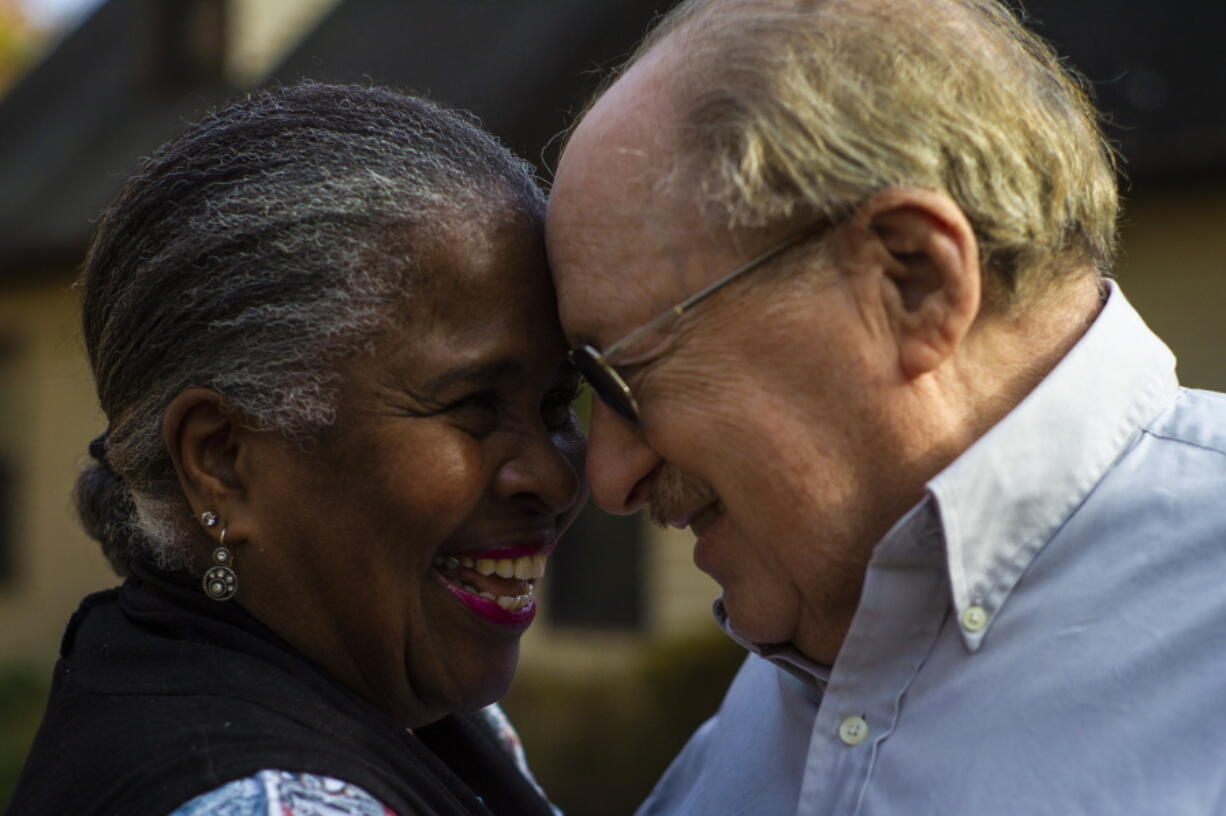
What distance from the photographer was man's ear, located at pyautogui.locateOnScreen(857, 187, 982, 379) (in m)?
2.11

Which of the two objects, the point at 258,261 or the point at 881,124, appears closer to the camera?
the point at 881,124

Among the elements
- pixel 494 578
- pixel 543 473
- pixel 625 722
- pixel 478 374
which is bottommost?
pixel 625 722

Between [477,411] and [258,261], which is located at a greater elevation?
[258,261]

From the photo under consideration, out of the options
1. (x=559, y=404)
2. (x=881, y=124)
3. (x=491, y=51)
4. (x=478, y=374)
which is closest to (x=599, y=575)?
(x=491, y=51)

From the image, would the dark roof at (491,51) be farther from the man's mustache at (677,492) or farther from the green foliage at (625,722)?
the man's mustache at (677,492)

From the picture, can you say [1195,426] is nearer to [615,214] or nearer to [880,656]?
[880,656]

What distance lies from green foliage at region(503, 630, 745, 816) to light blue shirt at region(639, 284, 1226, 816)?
555 centimetres

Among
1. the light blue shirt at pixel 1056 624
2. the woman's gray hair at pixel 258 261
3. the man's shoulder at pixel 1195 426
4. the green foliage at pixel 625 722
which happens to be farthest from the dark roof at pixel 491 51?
the light blue shirt at pixel 1056 624

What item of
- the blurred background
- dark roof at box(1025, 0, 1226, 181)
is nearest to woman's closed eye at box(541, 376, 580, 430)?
the blurred background

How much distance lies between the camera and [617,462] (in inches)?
96.2

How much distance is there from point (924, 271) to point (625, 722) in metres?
6.58

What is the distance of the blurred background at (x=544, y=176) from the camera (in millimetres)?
7629

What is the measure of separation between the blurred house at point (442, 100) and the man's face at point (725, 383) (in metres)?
4.17

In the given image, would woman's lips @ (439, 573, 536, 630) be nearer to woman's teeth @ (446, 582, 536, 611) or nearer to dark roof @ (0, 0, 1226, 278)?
woman's teeth @ (446, 582, 536, 611)
